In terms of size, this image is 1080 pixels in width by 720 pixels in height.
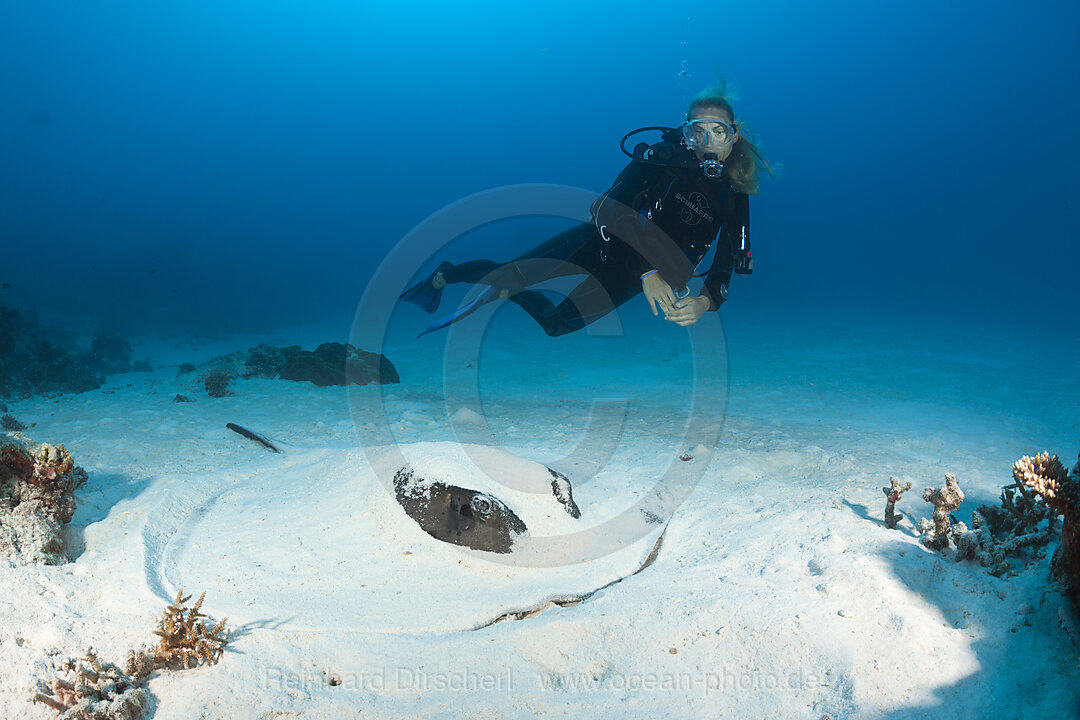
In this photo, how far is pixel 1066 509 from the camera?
2432 millimetres

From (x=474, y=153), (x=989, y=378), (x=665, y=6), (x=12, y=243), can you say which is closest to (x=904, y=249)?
(x=665, y=6)

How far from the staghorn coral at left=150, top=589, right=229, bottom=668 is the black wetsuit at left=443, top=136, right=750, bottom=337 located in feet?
15.9

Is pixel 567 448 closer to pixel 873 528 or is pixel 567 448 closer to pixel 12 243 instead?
pixel 873 528

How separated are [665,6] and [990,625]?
103419 millimetres

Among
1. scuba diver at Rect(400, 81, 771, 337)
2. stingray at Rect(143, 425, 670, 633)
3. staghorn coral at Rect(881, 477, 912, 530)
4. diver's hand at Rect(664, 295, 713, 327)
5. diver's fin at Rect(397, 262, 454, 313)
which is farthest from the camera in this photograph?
diver's fin at Rect(397, 262, 454, 313)

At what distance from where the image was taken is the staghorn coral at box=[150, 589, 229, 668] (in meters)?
2.48

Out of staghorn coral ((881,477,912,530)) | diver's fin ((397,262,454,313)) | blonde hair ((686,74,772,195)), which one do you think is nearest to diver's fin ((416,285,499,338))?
diver's fin ((397,262,454,313))

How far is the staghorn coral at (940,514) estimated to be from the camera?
3.45m

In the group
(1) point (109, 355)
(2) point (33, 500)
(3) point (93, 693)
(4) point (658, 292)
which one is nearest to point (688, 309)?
(4) point (658, 292)

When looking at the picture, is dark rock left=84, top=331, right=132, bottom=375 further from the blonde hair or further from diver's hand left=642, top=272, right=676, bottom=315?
the blonde hair

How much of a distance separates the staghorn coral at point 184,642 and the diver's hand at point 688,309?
4.33 metres

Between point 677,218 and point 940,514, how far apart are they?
3838 mm

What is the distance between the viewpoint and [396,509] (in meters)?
3.68

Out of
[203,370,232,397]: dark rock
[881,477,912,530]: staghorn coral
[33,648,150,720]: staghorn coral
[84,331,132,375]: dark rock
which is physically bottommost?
[33,648,150,720]: staghorn coral
